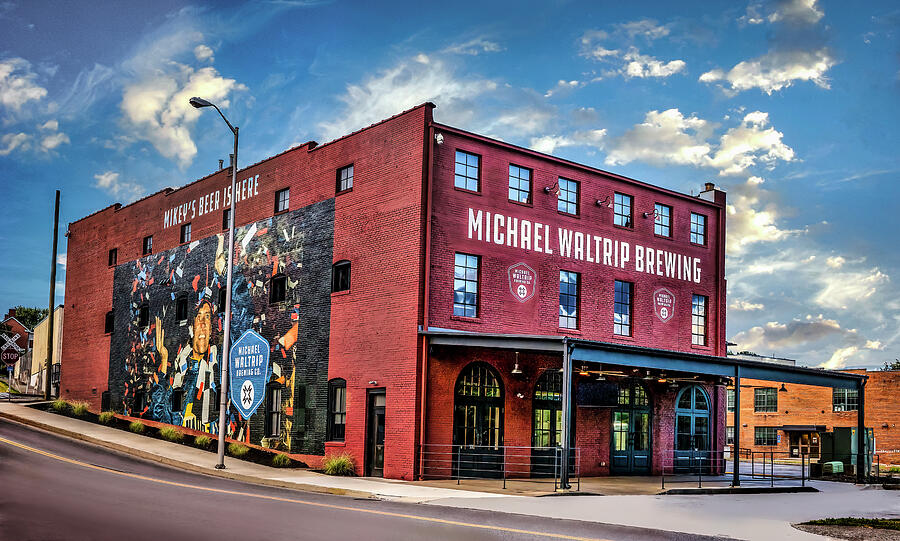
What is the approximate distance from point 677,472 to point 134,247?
84.7ft

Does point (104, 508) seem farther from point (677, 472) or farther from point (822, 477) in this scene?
point (822, 477)

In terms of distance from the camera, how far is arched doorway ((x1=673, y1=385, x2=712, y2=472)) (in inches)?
1236

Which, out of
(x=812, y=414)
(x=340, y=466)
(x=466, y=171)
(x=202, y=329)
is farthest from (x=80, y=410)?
(x=812, y=414)

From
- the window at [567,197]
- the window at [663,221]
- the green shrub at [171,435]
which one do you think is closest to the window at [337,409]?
the green shrub at [171,435]

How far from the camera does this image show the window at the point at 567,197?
29.2m

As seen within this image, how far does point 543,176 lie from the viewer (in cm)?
2852

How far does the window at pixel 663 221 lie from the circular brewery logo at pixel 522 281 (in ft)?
22.6

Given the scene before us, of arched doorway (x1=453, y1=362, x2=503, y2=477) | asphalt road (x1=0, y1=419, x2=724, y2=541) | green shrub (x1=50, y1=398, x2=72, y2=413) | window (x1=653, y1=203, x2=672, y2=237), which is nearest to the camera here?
asphalt road (x1=0, y1=419, x2=724, y2=541)

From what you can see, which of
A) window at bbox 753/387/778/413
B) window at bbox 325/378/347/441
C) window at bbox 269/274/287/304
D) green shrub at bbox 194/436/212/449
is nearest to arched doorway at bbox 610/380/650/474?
window at bbox 325/378/347/441

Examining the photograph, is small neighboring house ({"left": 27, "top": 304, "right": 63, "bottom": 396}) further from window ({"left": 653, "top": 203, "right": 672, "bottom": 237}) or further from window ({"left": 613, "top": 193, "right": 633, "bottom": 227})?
window ({"left": 653, "top": 203, "right": 672, "bottom": 237})

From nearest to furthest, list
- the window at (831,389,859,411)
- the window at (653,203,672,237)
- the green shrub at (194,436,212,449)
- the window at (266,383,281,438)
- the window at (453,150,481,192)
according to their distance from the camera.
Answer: the window at (453,150,481,192) < the window at (266,383,281,438) < the green shrub at (194,436,212,449) < the window at (653,203,672,237) < the window at (831,389,859,411)

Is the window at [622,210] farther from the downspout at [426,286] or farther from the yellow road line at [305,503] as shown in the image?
the yellow road line at [305,503]

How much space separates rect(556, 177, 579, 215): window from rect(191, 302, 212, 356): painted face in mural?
14.5m

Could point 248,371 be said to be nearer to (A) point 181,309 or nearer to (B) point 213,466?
(A) point 181,309
